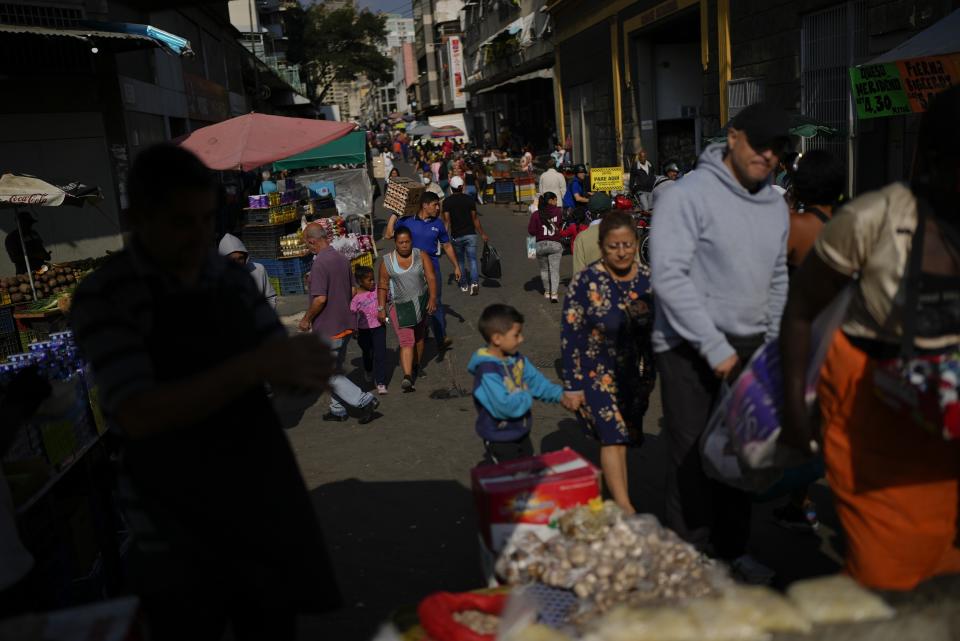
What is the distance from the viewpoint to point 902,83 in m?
8.66

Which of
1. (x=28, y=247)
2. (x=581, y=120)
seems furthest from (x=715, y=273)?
(x=581, y=120)

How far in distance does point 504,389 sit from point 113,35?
11.2m

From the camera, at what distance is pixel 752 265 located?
137 inches

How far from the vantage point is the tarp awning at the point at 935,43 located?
8.13 m

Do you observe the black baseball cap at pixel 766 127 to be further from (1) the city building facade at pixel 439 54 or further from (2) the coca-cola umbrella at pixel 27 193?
(1) the city building facade at pixel 439 54

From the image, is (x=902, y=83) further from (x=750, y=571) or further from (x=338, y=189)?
(x=338, y=189)

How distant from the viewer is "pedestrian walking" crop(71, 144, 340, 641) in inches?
80.6

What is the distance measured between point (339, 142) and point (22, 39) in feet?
25.9

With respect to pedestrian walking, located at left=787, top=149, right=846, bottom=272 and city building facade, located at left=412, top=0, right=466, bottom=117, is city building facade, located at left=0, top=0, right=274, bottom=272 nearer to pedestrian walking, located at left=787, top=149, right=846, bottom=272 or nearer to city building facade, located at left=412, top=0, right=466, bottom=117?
pedestrian walking, located at left=787, top=149, right=846, bottom=272

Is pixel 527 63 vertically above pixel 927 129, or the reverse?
pixel 527 63

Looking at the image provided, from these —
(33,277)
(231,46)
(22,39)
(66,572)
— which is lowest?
(66,572)

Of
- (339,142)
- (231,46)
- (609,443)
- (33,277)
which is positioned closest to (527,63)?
(231,46)

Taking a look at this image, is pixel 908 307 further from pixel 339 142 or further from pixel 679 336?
pixel 339 142

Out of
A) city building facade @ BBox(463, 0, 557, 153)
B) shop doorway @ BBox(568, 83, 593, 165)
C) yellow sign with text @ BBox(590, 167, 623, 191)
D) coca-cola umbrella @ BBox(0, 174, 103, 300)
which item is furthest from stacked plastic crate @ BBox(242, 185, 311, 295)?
city building facade @ BBox(463, 0, 557, 153)
